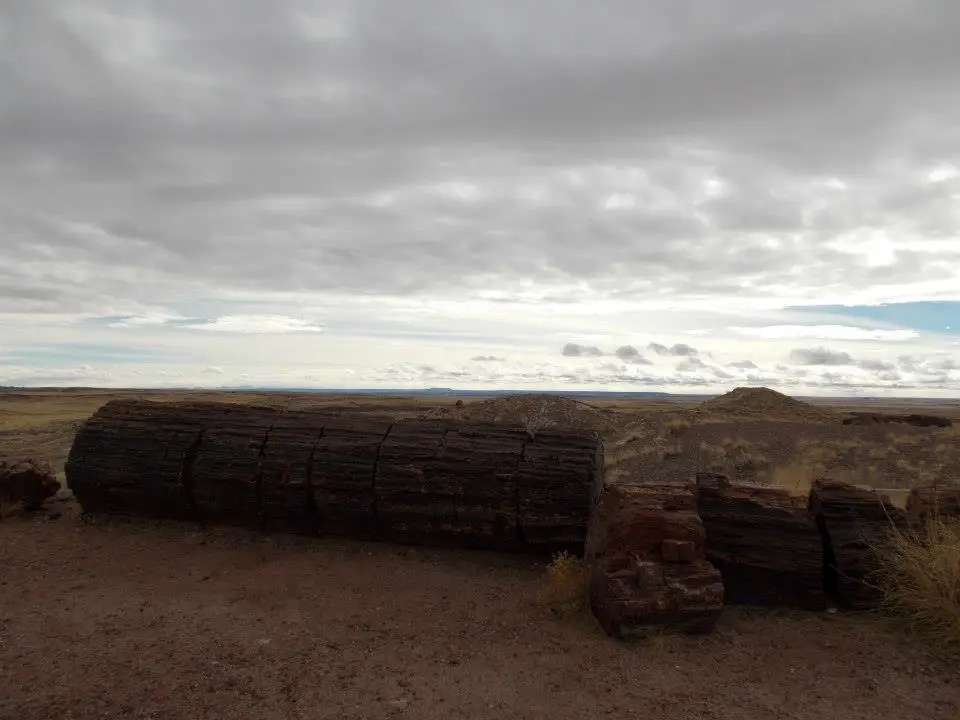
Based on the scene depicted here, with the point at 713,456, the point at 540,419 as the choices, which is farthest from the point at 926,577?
the point at 540,419

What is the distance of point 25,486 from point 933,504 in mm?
12564

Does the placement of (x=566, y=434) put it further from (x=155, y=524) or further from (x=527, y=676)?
(x=155, y=524)

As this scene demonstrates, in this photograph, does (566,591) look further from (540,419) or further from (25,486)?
(540,419)

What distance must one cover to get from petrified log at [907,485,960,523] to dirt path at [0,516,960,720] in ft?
5.31

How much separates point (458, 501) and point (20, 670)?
5.01m

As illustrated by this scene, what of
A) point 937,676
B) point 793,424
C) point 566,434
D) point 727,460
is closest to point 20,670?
point 566,434

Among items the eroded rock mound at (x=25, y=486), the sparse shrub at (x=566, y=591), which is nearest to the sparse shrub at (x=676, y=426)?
the sparse shrub at (x=566, y=591)

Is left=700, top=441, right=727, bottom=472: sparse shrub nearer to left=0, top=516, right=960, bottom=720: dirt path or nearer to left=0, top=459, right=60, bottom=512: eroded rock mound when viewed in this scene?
left=0, top=516, right=960, bottom=720: dirt path

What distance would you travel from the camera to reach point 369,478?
9.88 metres

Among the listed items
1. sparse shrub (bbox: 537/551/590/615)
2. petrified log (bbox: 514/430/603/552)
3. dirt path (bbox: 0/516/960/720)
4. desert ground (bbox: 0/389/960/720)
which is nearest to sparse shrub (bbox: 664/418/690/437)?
petrified log (bbox: 514/430/603/552)

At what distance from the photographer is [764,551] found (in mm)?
7934

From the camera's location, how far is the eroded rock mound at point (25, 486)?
11.3 meters

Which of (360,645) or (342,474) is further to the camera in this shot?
(342,474)

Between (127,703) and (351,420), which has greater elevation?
(351,420)
